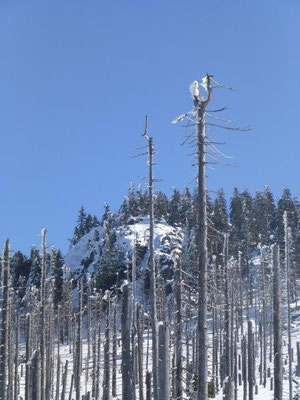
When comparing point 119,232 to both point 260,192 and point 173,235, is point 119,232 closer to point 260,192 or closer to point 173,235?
point 173,235

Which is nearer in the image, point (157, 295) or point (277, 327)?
point (277, 327)

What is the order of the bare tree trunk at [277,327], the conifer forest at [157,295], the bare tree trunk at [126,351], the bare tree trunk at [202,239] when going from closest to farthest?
1. the bare tree trunk at [202,239]
2. the bare tree trunk at [126,351]
3. the bare tree trunk at [277,327]
4. the conifer forest at [157,295]

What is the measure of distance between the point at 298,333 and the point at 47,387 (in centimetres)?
3064

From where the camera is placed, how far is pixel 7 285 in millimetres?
24656

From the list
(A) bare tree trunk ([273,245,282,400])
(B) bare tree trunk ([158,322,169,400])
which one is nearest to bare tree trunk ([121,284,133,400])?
(B) bare tree trunk ([158,322,169,400])

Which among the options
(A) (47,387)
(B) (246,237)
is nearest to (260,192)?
(B) (246,237)

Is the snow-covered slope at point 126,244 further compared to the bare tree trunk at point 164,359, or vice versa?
the snow-covered slope at point 126,244

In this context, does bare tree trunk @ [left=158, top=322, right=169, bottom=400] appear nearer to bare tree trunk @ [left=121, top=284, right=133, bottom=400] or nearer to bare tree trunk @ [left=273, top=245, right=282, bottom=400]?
bare tree trunk @ [left=121, top=284, right=133, bottom=400]

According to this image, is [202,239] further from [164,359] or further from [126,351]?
[126,351]

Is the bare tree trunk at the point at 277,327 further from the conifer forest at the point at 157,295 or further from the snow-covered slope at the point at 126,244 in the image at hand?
the snow-covered slope at the point at 126,244

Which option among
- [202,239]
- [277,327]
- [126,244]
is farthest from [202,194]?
[126,244]

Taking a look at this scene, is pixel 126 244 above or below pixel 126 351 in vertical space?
above

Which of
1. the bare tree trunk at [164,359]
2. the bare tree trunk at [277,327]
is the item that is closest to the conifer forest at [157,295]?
the bare tree trunk at [277,327]

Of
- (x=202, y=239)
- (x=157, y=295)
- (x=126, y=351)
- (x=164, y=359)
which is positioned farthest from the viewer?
(x=157, y=295)
